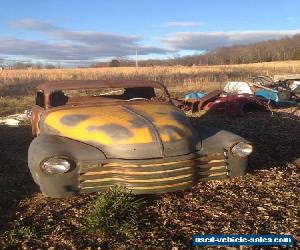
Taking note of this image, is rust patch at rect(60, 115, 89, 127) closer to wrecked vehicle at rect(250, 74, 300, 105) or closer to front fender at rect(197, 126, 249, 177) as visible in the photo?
front fender at rect(197, 126, 249, 177)

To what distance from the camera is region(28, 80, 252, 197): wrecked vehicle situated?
4.34 meters

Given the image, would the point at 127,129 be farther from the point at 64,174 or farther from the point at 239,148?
the point at 239,148

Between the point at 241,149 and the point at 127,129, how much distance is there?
1.45 metres

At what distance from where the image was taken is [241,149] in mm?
4961

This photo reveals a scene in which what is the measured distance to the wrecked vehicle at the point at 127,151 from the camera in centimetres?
434

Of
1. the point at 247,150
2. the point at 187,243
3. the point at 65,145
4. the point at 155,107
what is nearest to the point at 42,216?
the point at 65,145

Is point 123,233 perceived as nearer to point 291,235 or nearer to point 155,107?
point 291,235

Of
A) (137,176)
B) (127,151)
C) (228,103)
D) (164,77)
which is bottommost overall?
(137,176)

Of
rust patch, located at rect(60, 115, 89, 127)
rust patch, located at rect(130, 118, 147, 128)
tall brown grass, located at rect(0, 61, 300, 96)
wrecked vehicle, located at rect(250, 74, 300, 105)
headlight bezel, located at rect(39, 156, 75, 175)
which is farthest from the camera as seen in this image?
tall brown grass, located at rect(0, 61, 300, 96)

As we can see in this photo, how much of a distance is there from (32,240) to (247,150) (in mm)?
2774

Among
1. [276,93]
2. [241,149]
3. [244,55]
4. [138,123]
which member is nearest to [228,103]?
[276,93]

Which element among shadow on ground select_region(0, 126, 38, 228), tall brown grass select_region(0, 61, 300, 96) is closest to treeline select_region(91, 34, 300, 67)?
tall brown grass select_region(0, 61, 300, 96)

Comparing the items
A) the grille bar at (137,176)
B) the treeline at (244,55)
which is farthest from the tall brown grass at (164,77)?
the treeline at (244,55)

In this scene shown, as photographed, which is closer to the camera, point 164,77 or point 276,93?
point 276,93
